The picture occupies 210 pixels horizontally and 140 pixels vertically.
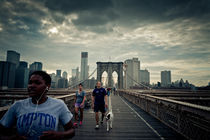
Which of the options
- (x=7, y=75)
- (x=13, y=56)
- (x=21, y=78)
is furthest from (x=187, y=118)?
(x=13, y=56)

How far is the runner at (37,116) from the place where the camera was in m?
1.22

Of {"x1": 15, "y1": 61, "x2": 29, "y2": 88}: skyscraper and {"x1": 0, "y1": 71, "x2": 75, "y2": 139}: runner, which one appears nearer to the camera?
{"x1": 0, "y1": 71, "x2": 75, "y2": 139}: runner

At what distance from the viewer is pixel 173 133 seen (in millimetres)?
3977

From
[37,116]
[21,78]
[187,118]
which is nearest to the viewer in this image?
[37,116]

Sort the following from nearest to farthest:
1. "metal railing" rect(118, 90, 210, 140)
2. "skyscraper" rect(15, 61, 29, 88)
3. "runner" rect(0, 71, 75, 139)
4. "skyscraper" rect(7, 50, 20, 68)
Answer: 1. "runner" rect(0, 71, 75, 139)
2. "metal railing" rect(118, 90, 210, 140)
3. "skyscraper" rect(15, 61, 29, 88)
4. "skyscraper" rect(7, 50, 20, 68)

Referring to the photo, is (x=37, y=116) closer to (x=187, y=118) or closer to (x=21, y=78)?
(x=187, y=118)

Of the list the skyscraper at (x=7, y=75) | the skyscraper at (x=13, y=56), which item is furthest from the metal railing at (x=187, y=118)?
the skyscraper at (x=13, y=56)

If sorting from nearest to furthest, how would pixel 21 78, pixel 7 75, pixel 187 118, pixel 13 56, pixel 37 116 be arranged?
1. pixel 37 116
2. pixel 187 118
3. pixel 7 75
4. pixel 21 78
5. pixel 13 56

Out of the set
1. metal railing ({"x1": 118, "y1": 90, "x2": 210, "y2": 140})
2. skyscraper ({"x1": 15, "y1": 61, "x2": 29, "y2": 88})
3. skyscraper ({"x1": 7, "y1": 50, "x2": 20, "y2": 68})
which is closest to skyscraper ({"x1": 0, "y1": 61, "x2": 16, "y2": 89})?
skyscraper ({"x1": 15, "y1": 61, "x2": 29, "y2": 88})

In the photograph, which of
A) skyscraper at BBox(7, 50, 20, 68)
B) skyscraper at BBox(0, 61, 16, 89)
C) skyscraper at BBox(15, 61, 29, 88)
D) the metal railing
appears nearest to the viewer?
the metal railing

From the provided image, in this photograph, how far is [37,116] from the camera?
126 cm

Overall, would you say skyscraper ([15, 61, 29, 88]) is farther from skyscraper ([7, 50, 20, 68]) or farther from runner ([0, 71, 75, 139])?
runner ([0, 71, 75, 139])

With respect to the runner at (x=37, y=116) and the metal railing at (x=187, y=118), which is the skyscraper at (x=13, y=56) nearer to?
the metal railing at (x=187, y=118)

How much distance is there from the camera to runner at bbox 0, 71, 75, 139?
122 centimetres
